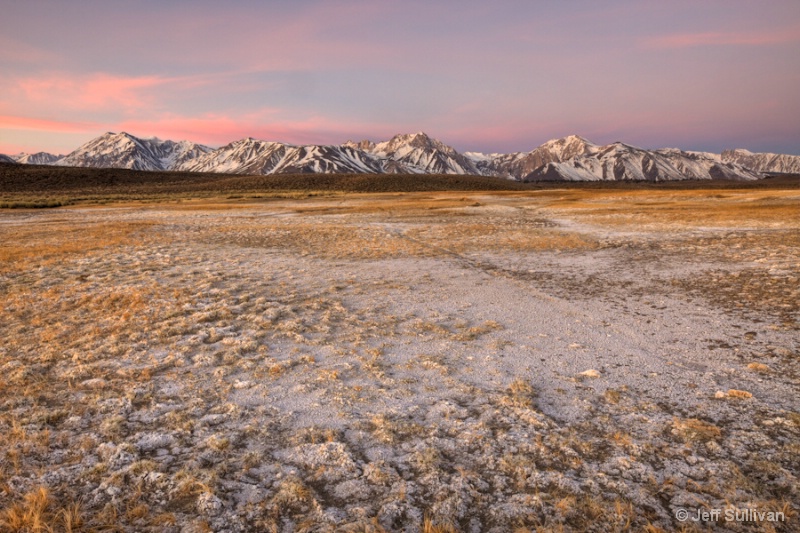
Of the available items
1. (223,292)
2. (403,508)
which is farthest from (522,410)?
(223,292)

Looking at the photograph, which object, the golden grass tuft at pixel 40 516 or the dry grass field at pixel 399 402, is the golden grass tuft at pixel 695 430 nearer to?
the dry grass field at pixel 399 402

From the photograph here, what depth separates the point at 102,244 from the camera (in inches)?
→ 947

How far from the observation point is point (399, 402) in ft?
21.9

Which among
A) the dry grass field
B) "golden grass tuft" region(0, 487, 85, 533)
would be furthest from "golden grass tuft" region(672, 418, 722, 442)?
"golden grass tuft" region(0, 487, 85, 533)

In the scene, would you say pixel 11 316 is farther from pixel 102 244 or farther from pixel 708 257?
pixel 708 257

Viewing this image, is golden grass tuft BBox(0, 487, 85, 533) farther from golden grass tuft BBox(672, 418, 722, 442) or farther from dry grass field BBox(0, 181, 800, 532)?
golden grass tuft BBox(672, 418, 722, 442)

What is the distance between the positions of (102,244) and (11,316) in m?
14.5

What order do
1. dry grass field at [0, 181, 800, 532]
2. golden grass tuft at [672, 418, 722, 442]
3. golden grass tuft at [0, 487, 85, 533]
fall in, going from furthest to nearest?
golden grass tuft at [672, 418, 722, 442] → dry grass field at [0, 181, 800, 532] → golden grass tuft at [0, 487, 85, 533]

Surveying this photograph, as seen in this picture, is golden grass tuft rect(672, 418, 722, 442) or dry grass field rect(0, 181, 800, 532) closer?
dry grass field rect(0, 181, 800, 532)

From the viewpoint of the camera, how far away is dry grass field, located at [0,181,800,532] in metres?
4.48


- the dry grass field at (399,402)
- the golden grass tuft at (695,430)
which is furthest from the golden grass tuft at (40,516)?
the golden grass tuft at (695,430)

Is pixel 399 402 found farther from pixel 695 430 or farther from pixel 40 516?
pixel 40 516

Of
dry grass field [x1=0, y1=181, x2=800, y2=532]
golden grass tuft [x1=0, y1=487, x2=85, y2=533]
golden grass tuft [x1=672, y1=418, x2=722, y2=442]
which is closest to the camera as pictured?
golden grass tuft [x1=0, y1=487, x2=85, y2=533]

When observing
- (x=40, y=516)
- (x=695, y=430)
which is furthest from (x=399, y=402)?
(x=40, y=516)
